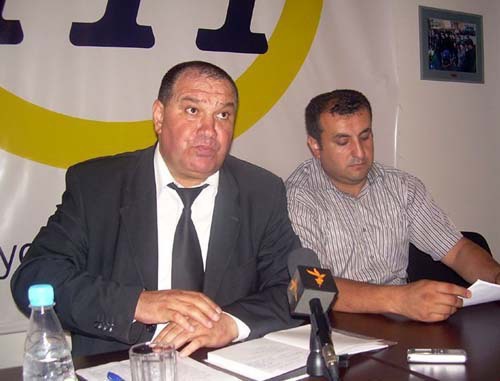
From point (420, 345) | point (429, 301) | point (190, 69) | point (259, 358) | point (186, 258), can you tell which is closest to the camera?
point (259, 358)

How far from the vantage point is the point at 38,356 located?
49.5 inches

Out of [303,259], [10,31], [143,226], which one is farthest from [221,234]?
[10,31]

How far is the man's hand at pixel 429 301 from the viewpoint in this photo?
177 centimetres

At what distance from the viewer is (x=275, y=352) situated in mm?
1440

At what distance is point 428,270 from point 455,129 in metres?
1.42

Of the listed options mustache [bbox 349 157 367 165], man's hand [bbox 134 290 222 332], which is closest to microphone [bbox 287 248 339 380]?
man's hand [bbox 134 290 222 332]

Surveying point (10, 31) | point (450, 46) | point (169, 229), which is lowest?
point (169, 229)

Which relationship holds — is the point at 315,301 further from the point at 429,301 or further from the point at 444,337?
the point at 429,301

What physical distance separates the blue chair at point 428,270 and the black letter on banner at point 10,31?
2.08 meters

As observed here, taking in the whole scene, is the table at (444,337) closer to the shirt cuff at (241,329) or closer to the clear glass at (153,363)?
the shirt cuff at (241,329)

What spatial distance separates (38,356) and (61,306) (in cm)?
42

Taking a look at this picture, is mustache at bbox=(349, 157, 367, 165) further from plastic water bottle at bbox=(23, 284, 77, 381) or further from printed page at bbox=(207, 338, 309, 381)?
plastic water bottle at bbox=(23, 284, 77, 381)

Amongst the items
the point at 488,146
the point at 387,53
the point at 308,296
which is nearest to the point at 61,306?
the point at 308,296

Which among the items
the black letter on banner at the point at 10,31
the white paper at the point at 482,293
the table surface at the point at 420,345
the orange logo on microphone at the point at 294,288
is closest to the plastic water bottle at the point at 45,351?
the table surface at the point at 420,345
